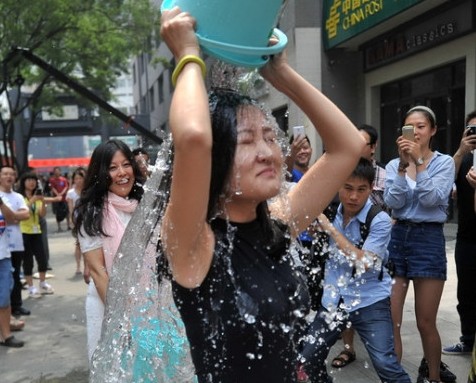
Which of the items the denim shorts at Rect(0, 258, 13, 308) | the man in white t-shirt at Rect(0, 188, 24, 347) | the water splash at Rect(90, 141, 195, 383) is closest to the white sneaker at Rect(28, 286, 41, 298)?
the man in white t-shirt at Rect(0, 188, 24, 347)

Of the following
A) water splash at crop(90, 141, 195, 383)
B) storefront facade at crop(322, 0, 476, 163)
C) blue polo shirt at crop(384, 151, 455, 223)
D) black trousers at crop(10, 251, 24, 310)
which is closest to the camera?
water splash at crop(90, 141, 195, 383)

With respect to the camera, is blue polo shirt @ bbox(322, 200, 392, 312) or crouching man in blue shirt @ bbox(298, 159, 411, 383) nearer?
crouching man in blue shirt @ bbox(298, 159, 411, 383)

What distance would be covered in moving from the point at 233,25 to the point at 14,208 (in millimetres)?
5165

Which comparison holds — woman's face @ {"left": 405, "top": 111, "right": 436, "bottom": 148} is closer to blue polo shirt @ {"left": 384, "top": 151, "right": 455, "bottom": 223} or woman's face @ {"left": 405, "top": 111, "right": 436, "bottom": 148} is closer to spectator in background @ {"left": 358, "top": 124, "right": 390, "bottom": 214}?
blue polo shirt @ {"left": 384, "top": 151, "right": 455, "bottom": 223}

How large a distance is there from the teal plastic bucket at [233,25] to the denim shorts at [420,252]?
2.51 metres

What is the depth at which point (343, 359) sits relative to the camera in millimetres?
4215

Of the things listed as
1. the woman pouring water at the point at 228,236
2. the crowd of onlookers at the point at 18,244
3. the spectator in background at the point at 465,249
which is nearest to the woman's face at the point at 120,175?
the crowd of onlookers at the point at 18,244

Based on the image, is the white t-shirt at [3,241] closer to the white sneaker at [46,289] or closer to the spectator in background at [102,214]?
the spectator in background at [102,214]

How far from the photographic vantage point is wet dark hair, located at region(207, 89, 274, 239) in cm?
143

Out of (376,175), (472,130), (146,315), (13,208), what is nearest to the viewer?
(146,315)

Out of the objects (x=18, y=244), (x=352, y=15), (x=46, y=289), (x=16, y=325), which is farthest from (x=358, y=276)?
(x=352, y=15)

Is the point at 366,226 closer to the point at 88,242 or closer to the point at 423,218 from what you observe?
the point at 423,218

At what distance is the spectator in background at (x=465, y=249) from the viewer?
4.09 m

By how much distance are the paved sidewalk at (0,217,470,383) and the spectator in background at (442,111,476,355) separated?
19 centimetres
